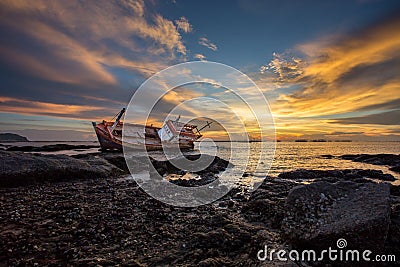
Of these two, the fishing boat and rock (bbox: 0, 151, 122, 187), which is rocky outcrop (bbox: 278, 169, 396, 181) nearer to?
rock (bbox: 0, 151, 122, 187)

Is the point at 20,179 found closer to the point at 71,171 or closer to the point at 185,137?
the point at 71,171

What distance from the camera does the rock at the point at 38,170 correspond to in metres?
10.2

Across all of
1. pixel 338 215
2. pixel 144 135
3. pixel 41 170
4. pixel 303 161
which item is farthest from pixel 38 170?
pixel 303 161

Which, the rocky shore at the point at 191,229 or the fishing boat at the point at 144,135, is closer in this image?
the rocky shore at the point at 191,229

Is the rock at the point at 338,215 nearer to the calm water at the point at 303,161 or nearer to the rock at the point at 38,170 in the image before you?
the rock at the point at 38,170

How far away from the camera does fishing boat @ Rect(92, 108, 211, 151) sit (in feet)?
115

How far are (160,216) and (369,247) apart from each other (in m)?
5.45

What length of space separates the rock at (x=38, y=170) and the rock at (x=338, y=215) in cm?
1244

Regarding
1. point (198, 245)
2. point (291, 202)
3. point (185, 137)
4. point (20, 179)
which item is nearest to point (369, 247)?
point (291, 202)

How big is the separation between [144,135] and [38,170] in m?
31.5

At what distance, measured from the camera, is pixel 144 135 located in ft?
139

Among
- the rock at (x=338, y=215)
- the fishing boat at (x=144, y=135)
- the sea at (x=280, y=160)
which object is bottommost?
the sea at (x=280, y=160)

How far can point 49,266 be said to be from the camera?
3.88 m

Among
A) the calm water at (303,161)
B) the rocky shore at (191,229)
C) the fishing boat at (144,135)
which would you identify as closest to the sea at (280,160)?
the calm water at (303,161)
